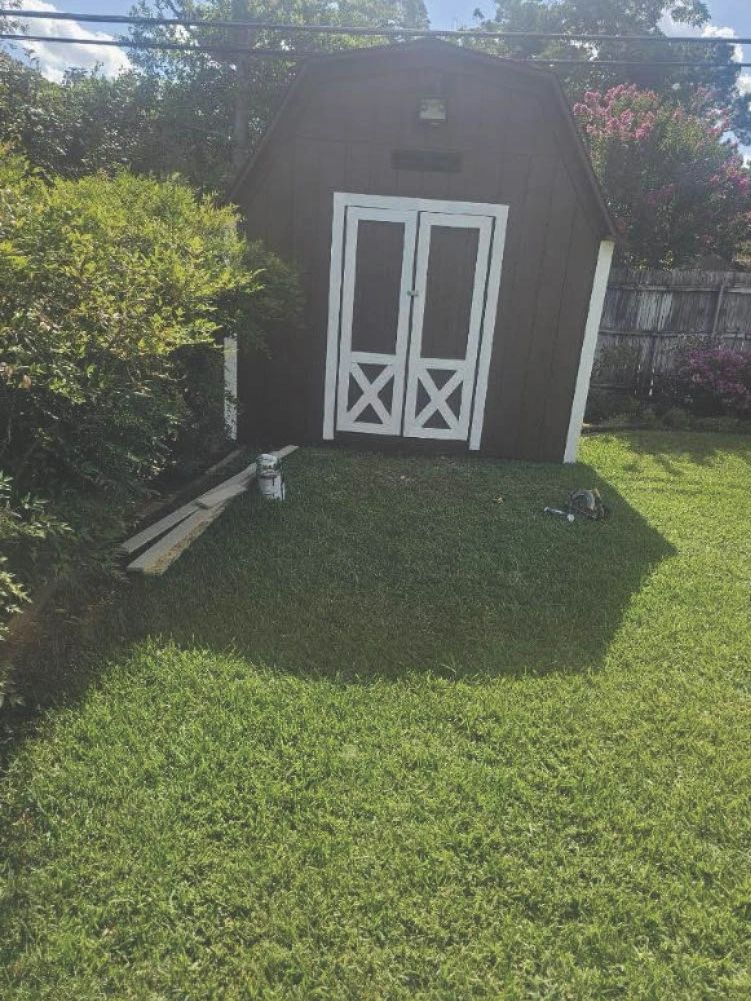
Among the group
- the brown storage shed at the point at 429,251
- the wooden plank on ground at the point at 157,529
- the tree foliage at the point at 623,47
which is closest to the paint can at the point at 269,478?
the wooden plank on ground at the point at 157,529

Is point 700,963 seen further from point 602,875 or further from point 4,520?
point 4,520

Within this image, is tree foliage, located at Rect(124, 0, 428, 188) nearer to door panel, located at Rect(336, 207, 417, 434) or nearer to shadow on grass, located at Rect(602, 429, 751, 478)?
door panel, located at Rect(336, 207, 417, 434)

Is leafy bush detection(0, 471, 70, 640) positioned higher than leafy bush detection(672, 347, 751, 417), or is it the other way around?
leafy bush detection(0, 471, 70, 640)

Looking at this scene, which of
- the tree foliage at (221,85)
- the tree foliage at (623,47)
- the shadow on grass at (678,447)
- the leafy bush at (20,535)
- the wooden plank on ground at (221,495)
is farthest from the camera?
the tree foliage at (623,47)

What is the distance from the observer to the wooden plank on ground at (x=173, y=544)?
4293 mm

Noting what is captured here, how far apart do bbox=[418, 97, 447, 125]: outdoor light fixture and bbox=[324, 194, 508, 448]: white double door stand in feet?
2.40

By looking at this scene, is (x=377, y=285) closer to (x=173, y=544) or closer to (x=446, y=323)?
(x=446, y=323)

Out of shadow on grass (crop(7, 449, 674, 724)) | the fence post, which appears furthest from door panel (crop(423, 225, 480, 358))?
the fence post

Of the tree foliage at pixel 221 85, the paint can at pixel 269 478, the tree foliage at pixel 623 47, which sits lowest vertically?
the paint can at pixel 269 478

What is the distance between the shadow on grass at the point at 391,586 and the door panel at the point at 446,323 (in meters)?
1.28

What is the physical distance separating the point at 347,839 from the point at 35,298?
2496 millimetres

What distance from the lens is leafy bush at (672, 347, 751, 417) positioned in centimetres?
1019

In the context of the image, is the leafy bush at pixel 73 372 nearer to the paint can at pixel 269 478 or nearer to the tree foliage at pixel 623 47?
the paint can at pixel 269 478

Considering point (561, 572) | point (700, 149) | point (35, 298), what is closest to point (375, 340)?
point (561, 572)
